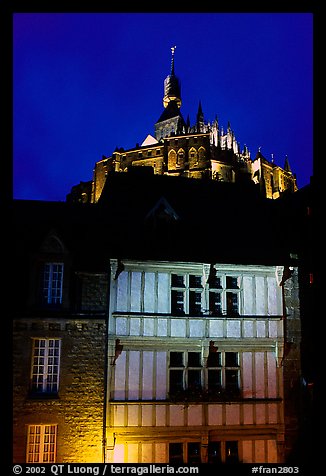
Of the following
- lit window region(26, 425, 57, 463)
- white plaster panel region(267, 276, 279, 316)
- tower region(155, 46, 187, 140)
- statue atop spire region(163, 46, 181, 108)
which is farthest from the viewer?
statue atop spire region(163, 46, 181, 108)

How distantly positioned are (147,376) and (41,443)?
3256 mm

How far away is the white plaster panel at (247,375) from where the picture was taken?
13492 mm

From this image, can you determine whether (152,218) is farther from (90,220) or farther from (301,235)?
(301,235)

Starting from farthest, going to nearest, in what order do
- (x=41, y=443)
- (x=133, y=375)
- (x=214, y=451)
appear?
(x=214, y=451) → (x=133, y=375) → (x=41, y=443)

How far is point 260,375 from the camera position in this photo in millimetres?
13680

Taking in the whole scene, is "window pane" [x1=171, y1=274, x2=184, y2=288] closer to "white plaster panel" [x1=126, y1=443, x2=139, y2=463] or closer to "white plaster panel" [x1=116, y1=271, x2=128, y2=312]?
"white plaster panel" [x1=116, y1=271, x2=128, y2=312]

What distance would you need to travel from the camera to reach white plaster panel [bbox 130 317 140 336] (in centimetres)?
1310

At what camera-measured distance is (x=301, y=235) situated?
1499 centimetres

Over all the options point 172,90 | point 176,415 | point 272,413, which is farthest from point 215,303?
point 172,90

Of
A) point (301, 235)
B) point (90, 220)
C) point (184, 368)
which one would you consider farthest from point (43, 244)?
point (301, 235)

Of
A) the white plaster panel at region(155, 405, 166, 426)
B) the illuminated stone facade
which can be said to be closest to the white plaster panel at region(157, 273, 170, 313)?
the illuminated stone facade

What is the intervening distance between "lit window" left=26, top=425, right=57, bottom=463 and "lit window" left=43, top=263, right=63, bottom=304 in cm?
336

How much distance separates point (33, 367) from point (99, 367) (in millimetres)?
1788

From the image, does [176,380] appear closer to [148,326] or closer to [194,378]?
[194,378]
